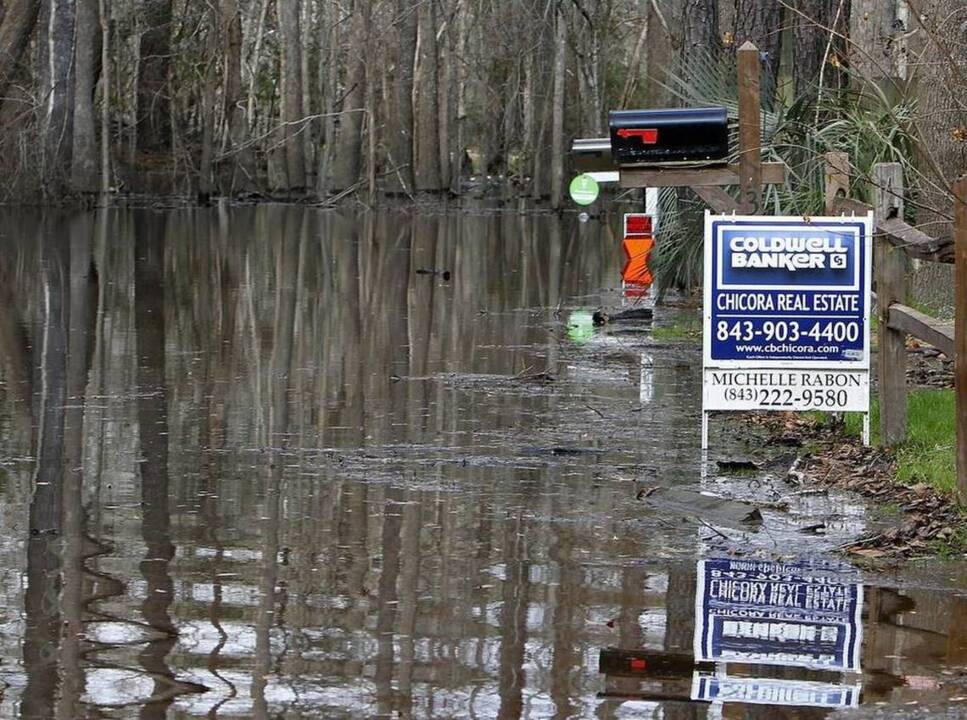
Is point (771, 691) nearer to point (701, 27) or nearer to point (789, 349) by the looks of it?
point (789, 349)

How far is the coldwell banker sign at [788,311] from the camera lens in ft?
34.0

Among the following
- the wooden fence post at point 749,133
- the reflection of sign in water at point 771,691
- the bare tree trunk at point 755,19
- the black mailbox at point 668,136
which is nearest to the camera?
the reflection of sign in water at point 771,691

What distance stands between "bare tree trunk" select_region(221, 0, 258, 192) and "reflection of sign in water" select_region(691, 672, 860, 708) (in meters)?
51.3

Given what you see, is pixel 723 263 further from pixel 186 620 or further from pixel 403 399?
pixel 186 620

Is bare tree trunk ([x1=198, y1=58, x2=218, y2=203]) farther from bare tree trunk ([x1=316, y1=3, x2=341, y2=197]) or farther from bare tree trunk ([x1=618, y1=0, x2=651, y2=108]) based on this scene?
bare tree trunk ([x1=618, y1=0, x2=651, y2=108])

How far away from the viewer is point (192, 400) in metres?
12.2

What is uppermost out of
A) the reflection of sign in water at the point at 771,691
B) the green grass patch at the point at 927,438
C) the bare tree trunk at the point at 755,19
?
the bare tree trunk at the point at 755,19

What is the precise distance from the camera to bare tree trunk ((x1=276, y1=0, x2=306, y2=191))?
6019 centimetres

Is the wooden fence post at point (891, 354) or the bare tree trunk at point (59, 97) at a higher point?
the bare tree trunk at point (59, 97)

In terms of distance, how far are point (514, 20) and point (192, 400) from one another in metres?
48.5

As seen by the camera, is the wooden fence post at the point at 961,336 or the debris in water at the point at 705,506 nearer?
the wooden fence post at the point at 961,336

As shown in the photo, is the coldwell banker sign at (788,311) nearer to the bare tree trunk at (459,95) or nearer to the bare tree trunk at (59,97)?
the bare tree trunk at (59,97)

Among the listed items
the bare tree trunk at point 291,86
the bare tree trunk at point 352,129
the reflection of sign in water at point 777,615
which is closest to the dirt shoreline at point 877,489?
the reflection of sign in water at point 777,615

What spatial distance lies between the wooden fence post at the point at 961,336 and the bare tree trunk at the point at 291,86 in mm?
51832
